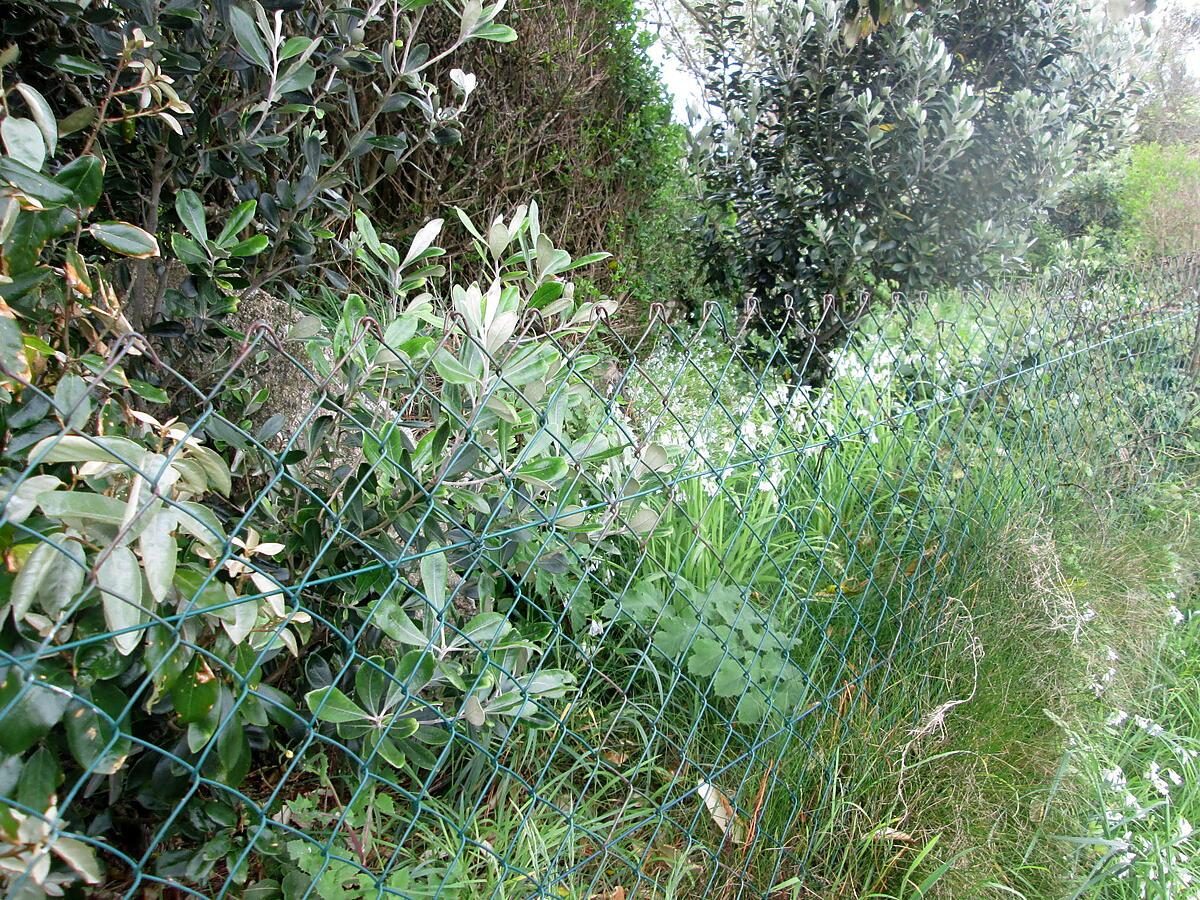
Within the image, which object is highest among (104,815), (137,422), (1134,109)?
(1134,109)

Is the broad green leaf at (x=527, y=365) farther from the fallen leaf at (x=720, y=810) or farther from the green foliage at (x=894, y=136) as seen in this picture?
the green foliage at (x=894, y=136)

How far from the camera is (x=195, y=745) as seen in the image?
1.22 meters

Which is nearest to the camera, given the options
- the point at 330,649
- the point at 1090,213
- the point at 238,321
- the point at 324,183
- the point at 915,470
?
the point at 330,649

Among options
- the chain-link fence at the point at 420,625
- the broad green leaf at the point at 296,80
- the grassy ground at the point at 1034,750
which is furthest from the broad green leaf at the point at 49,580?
the grassy ground at the point at 1034,750

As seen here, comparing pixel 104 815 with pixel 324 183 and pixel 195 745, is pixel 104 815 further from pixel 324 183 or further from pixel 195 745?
pixel 324 183

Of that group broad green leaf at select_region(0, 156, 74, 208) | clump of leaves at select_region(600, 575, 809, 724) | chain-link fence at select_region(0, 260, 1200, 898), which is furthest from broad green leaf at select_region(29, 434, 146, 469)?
clump of leaves at select_region(600, 575, 809, 724)

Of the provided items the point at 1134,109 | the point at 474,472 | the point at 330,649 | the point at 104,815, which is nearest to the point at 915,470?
the point at 474,472

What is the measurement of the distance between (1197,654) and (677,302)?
10.9 ft

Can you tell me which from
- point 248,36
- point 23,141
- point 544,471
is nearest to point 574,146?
point 248,36

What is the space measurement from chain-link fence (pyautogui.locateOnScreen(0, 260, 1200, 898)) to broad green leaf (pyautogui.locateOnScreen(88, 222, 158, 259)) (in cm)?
20

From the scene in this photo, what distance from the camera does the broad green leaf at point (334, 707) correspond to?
1.36 m

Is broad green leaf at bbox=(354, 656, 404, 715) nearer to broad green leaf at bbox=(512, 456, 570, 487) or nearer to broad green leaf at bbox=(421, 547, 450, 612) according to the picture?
broad green leaf at bbox=(421, 547, 450, 612)

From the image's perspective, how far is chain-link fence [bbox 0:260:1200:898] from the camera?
109cm

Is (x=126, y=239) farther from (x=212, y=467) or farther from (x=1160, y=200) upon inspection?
(x=1160, y=200)
